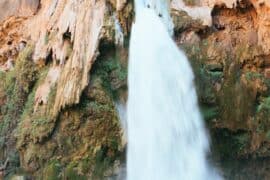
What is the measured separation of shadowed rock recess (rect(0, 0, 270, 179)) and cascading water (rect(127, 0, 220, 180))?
22cm

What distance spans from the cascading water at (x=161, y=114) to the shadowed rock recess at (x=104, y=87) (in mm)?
218

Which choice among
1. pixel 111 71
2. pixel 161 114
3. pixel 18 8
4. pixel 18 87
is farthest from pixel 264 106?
pixel 18 8

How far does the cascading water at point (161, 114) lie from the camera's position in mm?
6441

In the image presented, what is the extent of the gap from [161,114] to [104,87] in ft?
3.27

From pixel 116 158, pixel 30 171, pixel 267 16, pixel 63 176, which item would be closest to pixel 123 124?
pixel 116 158

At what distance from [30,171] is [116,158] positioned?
1385mm

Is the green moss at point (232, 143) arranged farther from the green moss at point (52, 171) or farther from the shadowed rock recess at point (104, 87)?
the green moss at point (52, 171)

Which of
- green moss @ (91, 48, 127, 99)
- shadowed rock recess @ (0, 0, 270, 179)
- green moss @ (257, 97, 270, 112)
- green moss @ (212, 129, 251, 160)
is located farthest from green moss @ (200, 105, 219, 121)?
green moss @ (91, 48, 127, 99)

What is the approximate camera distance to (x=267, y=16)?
7523 mm

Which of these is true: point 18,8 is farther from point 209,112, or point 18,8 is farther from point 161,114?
point 209,112

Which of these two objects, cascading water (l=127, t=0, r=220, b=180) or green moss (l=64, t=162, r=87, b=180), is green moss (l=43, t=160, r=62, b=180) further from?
cascading water (l=127, t=0, r=220, b=180)

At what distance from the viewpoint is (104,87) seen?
6.86 meters

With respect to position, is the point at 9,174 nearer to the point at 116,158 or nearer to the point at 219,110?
the point at 116,158

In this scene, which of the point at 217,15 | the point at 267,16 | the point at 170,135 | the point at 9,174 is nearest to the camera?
the point at 170,135
